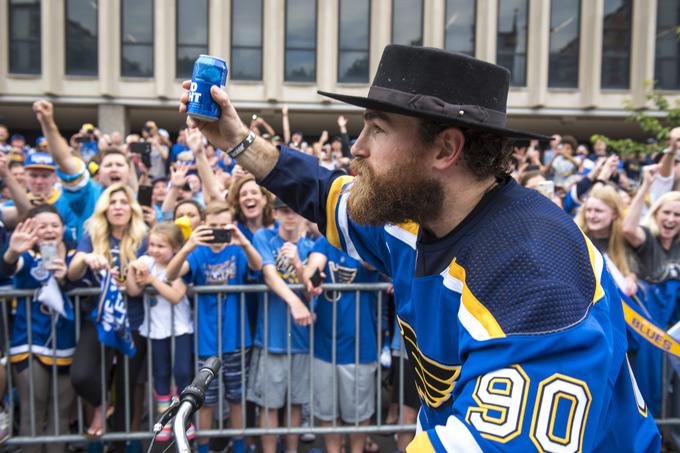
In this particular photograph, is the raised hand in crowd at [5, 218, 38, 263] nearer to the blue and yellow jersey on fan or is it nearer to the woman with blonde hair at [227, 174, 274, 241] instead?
the woman with blonde hair at [227, 174, 274, 241]

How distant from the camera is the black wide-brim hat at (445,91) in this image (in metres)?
1.78

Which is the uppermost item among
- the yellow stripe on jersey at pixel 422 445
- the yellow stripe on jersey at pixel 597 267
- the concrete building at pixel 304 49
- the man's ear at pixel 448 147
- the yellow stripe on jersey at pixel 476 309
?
the concrete building at pixel 304 49

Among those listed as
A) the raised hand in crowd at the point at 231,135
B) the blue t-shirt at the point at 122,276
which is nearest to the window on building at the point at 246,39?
the blue t-shirt at the point at 122,276

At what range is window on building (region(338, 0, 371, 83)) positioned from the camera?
858 inches

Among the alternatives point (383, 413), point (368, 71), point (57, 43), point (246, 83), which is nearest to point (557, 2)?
point (368, 71)

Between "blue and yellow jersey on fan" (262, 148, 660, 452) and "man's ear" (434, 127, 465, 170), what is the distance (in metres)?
0.17

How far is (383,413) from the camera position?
5.86 m

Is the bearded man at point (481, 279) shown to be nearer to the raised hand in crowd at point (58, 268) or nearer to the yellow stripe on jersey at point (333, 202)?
the yellow stripe on jersey at point (333, 202)

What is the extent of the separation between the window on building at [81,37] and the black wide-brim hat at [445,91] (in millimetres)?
21727

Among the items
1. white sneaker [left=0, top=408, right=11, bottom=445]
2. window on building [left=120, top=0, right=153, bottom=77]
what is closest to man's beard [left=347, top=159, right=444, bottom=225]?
white sneaker [left=0, top=408, right=11, bottom=445]

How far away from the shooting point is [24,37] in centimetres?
2075

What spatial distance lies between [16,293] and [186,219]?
1504 millimetres

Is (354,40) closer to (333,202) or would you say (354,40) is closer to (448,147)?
(333,202)

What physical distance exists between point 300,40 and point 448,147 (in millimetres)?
20950
